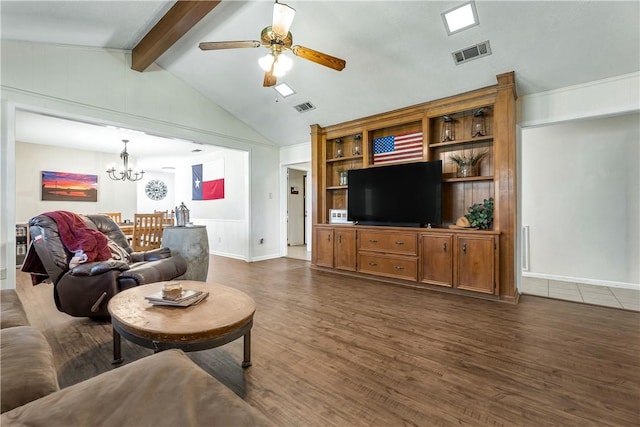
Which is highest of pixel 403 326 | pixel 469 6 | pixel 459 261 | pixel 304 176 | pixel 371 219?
pixel 469 6

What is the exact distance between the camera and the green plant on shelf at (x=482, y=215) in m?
3.63

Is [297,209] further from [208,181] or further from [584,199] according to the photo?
[584,199]

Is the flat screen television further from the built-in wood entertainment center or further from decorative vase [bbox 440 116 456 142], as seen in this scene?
decorative vase [bbox 440 116 456 142]

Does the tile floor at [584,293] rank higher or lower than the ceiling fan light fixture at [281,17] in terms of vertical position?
lower

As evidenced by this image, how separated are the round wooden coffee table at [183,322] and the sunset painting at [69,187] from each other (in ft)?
20.7

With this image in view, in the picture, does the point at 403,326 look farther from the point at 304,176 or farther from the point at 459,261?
the point at 304,176

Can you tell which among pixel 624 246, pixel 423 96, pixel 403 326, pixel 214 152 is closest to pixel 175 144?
pixel 214 152

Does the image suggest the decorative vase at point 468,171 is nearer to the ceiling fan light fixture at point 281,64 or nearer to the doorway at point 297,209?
the ceiling fan light fixture at point 281,64

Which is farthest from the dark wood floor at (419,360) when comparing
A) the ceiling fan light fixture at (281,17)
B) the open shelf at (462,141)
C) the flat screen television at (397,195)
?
the ceiling fan light fixture at (281,17)

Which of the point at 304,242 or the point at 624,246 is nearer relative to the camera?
the point at 624,246

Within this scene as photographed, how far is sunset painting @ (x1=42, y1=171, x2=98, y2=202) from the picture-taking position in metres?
6.37

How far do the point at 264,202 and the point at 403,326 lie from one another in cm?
425

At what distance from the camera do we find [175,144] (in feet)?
20.5

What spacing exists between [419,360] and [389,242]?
7.62 feet
